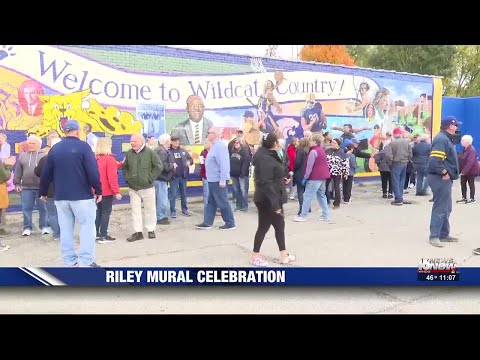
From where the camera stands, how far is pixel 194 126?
16.3ft

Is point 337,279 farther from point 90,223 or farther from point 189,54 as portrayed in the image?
point 189,54

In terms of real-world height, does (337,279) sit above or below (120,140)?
below

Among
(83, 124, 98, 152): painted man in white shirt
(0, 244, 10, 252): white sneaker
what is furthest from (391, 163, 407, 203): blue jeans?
(0, 244, 10, 252): white sneaker

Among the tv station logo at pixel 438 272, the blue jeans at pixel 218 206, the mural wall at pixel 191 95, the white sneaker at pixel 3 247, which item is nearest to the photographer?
the tv station logo at pixel 438 272

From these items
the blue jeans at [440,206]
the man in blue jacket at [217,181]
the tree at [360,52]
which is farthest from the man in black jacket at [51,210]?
the blue jeans at [440,206]

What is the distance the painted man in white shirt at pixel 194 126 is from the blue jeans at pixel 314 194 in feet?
5.70

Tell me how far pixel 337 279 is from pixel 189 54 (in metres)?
3.20

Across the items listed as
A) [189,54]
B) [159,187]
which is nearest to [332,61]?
[189,54]

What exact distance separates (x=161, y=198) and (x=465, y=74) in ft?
13.6

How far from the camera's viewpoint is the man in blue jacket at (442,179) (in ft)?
14.9

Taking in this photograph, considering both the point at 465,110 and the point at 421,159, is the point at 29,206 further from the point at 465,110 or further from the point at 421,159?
the point at 465,110

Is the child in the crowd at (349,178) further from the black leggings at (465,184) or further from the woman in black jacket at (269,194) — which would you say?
the woman in black jacket at (269,194)

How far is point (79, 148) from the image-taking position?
3.72 meters

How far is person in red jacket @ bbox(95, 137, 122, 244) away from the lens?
14.7 ft
